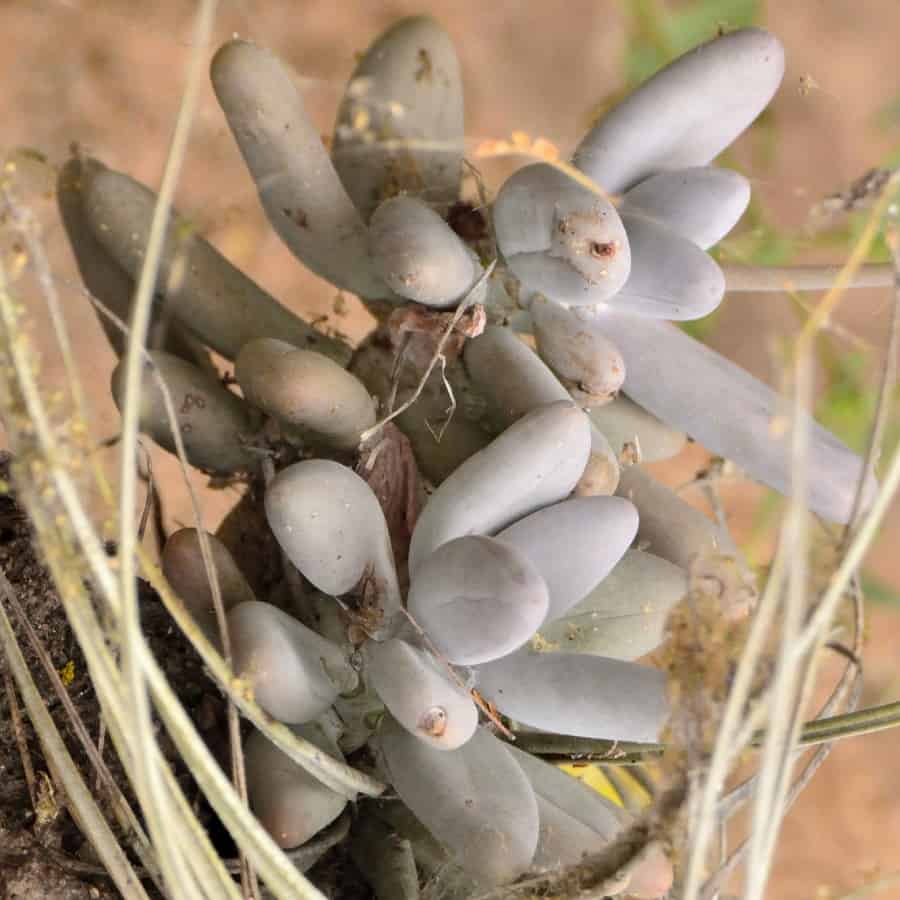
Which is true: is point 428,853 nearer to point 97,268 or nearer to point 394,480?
point 394,480

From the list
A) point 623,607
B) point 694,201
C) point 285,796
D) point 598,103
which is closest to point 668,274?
point 694,201

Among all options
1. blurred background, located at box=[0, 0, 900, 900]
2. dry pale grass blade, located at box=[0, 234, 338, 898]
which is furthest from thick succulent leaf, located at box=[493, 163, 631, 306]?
blurred background, located at box=[0, 0, 900, 900]

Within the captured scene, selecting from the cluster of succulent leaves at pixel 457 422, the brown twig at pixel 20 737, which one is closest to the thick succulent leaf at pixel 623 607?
the cluster of succulent leaves at pixel 457 422

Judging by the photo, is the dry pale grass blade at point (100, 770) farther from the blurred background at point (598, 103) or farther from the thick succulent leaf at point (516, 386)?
the blurred background at point (598, 103)

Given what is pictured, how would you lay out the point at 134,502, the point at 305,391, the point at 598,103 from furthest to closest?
the point at 598,103, the point at 305,391, the point at 134,502

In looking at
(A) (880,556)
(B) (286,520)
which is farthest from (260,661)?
(A) (880,556)

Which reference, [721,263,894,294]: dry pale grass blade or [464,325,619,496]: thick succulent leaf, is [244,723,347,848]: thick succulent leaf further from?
A: [721,263,894,294]: dry pale grass blade
